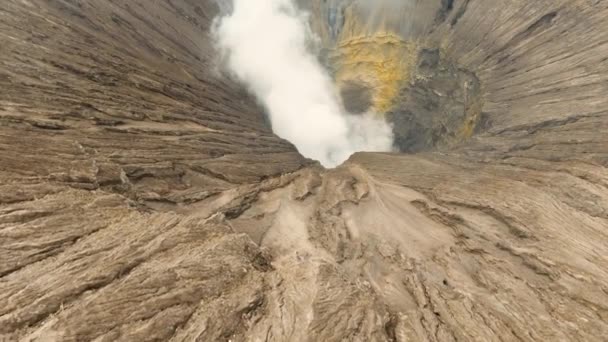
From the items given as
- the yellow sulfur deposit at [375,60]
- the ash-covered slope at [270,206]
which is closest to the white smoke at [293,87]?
the yellow sulfur deposit at [375,60]

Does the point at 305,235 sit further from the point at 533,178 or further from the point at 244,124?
the point at 244,124

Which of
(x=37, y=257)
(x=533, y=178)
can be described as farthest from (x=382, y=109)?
(x=37, y=257)

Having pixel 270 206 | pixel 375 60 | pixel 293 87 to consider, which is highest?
pixel 375 60

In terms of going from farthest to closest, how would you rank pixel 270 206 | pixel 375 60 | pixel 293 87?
1. pixel 293 87
2. pixel 375 60
3. pixel 270 206

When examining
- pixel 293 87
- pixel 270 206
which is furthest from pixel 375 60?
pixel 270 206

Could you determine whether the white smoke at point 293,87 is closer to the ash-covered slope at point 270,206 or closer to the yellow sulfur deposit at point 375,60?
the yellow sulfur deposit at point 375,60

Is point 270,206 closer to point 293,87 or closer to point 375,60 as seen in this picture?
point 375,60

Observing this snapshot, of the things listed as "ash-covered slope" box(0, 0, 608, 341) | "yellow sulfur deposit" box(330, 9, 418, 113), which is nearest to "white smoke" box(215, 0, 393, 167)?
"yellow sulfur deposit" box(330, 9, 418, 113)
